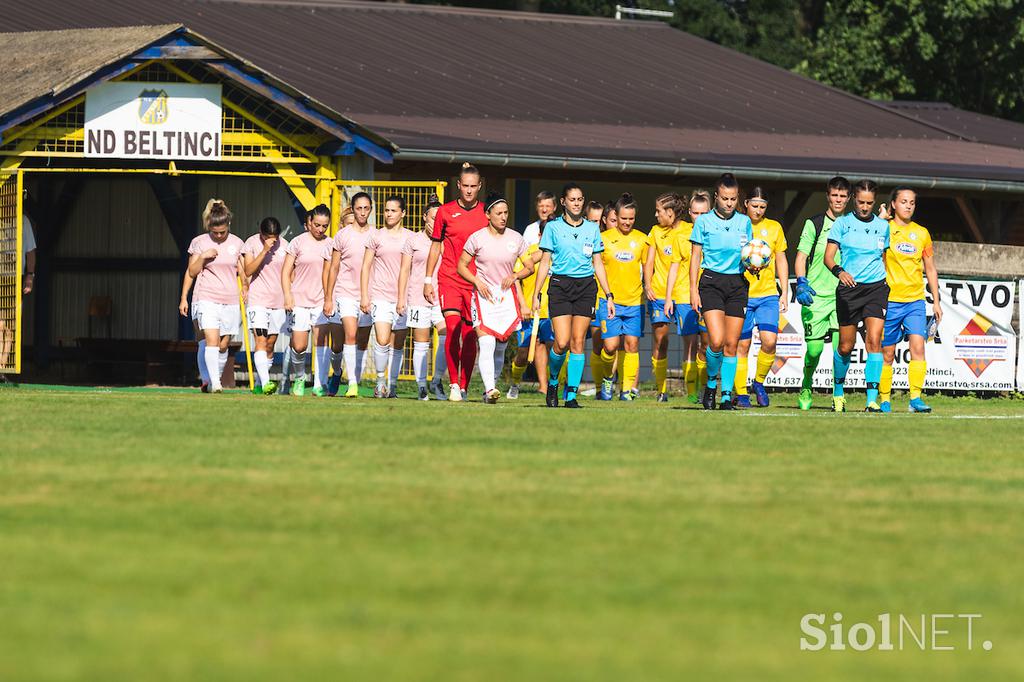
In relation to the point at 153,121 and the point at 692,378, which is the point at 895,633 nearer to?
the point at 692,378

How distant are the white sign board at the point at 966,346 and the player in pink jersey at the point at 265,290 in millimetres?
6270

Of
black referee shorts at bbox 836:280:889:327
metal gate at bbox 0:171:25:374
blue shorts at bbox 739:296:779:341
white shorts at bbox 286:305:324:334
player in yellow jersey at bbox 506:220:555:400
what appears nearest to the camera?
black referee shorts at bbox 836:280:889:327

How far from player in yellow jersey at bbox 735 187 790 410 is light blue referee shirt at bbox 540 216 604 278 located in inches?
64.3

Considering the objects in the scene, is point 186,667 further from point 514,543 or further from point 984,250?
point 984,250

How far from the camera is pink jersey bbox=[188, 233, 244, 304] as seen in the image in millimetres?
20094

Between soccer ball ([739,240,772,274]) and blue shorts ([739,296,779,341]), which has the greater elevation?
soccer ball ([739,240,772,274])

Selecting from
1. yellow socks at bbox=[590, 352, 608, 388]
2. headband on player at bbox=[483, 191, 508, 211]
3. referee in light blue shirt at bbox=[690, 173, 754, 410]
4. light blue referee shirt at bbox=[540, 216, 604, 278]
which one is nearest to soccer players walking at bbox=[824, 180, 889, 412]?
referee in light blue shirt at bbox=[690, 173, 754, 410]

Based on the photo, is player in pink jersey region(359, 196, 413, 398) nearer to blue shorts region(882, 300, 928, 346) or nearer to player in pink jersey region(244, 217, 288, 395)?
player in pink jersey region(244, 217, 288, 395)

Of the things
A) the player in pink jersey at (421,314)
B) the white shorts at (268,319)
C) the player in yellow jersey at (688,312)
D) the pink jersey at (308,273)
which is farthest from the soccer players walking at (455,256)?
the white shorts at (268,319)

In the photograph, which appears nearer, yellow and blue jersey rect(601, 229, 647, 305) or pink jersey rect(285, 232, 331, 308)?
pink jersey rect(285, 232, 331, 308)

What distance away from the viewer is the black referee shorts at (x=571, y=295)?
17.2 m

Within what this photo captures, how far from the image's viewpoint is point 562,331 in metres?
17.3

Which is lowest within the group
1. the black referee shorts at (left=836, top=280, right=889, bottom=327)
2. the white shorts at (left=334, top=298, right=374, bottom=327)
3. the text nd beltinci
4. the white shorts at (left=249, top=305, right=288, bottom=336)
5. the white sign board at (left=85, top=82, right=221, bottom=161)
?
the text nd beltinci

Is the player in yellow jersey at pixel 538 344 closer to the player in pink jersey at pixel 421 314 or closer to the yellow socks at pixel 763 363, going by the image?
the player in pink jersey at pixel 421 314
